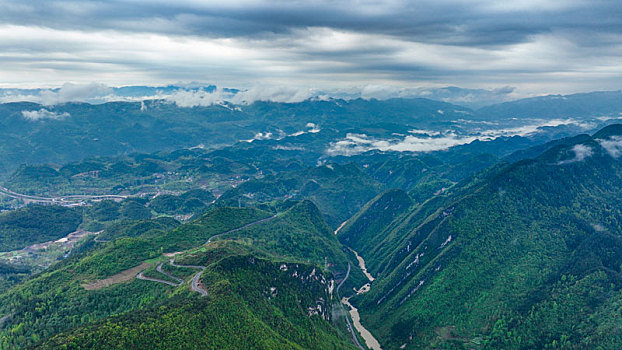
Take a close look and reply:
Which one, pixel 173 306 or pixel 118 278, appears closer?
pixel 173 306

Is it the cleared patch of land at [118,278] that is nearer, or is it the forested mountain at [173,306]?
the forested mountain at [173,306]

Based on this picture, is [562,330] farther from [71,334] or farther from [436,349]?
[71,334]

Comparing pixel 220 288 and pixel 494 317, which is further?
pixel 494 317

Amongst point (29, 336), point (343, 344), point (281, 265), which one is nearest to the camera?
point (29, 336)

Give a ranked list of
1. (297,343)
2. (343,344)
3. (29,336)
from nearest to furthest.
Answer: (29,336)
(297,343)
(343,344)

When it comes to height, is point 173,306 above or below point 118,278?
above

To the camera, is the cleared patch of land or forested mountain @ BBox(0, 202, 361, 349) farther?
the cleared patch of land

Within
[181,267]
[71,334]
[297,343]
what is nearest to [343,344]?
[297,343]

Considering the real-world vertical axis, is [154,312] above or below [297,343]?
above

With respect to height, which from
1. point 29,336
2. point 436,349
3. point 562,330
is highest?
point 29,336

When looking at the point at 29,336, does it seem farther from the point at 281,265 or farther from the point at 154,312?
the point at 281,265
